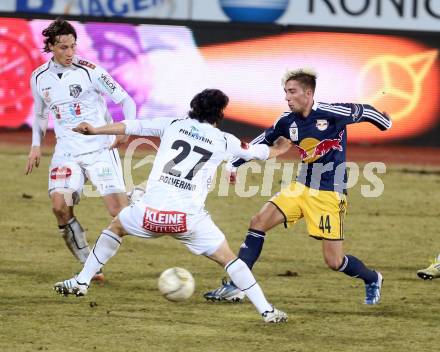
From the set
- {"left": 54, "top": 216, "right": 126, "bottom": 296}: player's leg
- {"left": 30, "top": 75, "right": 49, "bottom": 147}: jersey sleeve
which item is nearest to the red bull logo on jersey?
{"left": 54, "top": 216, "right": 126, "bottom": 296}: player's leg

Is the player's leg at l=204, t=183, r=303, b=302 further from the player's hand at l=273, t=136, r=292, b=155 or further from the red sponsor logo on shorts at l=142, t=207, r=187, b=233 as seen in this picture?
the red sponsor logo on shorts at l=142, t=207, r=187, b=233

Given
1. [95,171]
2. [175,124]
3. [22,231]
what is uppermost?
[175,124]

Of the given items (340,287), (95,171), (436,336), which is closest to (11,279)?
(95,171)

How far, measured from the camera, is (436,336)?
9586mm

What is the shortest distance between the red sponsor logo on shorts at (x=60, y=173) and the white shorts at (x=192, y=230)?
2.03 metres

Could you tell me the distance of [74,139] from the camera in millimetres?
11742

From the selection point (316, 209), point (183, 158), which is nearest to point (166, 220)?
point (183, 158)

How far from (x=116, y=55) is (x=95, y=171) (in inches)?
447

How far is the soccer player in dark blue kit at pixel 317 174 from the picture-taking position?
10523 millimetres

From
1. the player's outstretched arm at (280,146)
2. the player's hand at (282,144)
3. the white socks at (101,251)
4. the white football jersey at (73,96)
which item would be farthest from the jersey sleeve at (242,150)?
the white football jersey at (73,96)

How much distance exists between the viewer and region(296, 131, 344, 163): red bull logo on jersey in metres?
10.6

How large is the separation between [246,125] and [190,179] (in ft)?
43.5

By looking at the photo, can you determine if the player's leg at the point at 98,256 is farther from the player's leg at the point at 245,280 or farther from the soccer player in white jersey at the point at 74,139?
the soccer player in white jersey at the point at 74,139

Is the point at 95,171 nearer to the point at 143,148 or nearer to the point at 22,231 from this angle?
the point at 22,231
